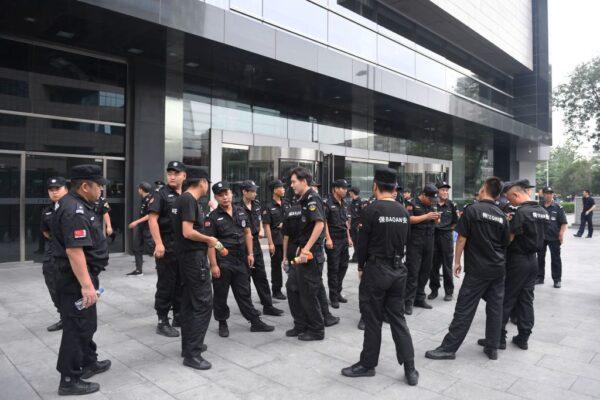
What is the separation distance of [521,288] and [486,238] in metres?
0.85

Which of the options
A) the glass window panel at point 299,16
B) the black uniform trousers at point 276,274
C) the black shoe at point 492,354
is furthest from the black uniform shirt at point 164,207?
the glass window panel at point 299,16

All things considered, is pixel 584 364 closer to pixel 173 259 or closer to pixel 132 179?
pixel 173 259

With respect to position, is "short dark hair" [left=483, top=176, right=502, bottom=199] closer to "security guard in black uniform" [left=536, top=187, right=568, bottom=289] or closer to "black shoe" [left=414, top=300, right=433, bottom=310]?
"black shoe" [left=414, top=300, right=433, bottom=310]

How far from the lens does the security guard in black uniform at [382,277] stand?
367 cm

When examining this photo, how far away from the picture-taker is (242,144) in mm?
12586

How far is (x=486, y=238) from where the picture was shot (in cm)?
426

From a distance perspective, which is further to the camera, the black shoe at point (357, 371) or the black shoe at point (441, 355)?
the black shoe at point (441, 355)

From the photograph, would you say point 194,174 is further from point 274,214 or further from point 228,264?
point 274,214

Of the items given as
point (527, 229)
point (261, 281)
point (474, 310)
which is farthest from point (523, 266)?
point (261, 281)

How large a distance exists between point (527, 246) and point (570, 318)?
6.71 feet

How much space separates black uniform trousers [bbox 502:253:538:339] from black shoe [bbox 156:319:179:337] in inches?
145

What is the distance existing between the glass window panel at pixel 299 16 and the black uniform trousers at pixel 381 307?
864 centimetres

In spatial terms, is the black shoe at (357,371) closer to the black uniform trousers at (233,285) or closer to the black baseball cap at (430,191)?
the black uniform trousers at (233,285)

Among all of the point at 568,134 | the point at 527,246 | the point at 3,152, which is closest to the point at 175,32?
the point at 3,152
